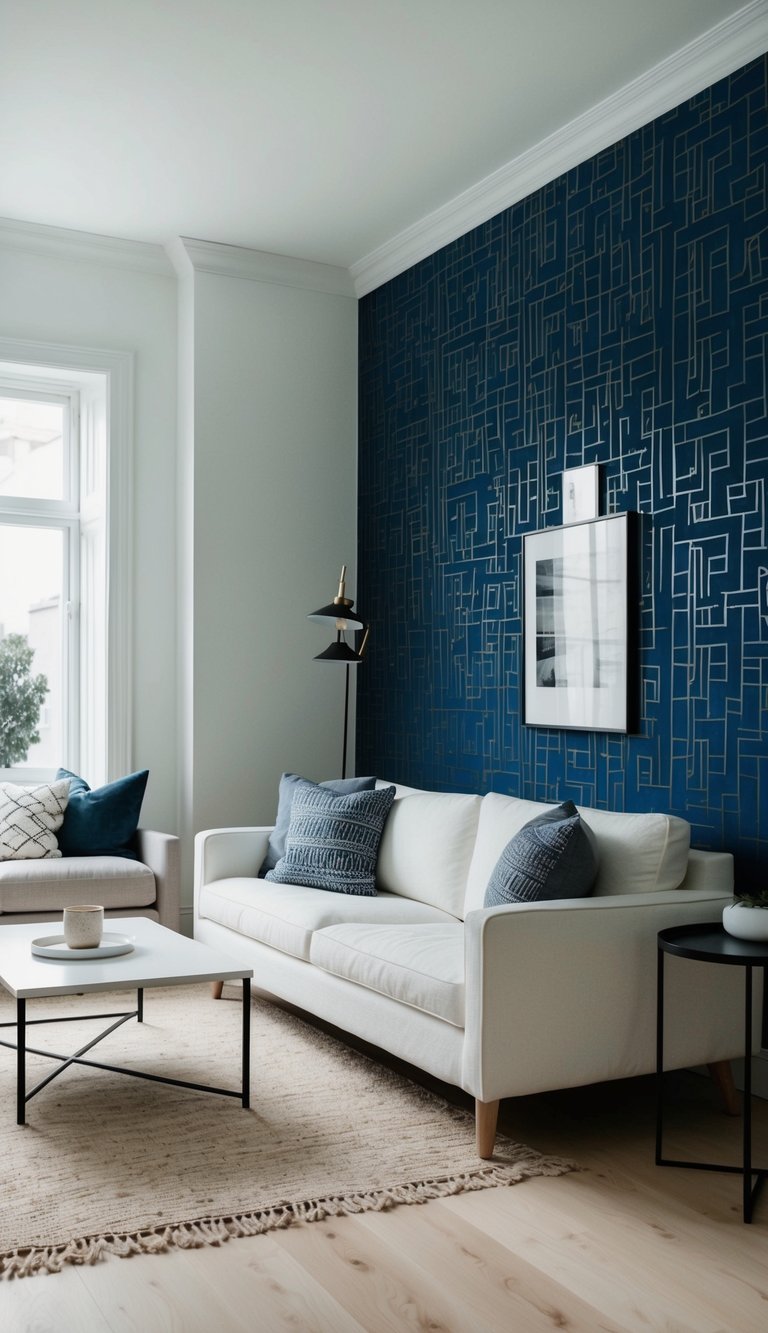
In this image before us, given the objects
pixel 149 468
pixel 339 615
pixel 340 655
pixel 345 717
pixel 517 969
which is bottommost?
pixel 517 969

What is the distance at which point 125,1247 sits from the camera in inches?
90.4

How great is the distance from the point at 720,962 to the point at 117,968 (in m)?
1.51

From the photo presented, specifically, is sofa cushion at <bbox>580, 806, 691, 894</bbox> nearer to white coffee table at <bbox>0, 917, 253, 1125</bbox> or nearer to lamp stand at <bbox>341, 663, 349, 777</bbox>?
white coffee table at <bbox>0, 917, 253, 1125</bbox>

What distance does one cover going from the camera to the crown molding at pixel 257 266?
517 centimetres

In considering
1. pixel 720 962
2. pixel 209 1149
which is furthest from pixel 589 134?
pixel 209 1149

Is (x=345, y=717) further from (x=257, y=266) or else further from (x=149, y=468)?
(x=257, y=266)

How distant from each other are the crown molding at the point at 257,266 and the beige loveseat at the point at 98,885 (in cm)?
250

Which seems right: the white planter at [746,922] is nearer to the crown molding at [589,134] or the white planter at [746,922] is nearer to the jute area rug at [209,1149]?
the jute area rug at [209,1149]

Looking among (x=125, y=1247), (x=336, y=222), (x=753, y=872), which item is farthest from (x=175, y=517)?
(x=125, y=1247)

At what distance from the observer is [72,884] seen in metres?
4.37

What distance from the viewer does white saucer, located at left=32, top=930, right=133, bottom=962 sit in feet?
10.4

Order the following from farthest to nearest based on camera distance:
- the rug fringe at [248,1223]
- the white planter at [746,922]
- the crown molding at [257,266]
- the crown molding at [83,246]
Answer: the crown molding at [257,266] < the crown molding at [83,246] < the white planter at [746,922] < the rug fringe at [248,1223]

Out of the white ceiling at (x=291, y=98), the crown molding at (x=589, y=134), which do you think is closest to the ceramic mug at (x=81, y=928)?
the white ceiling at (x=291, y=98)

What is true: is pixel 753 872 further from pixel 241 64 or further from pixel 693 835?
pixel 241 64
